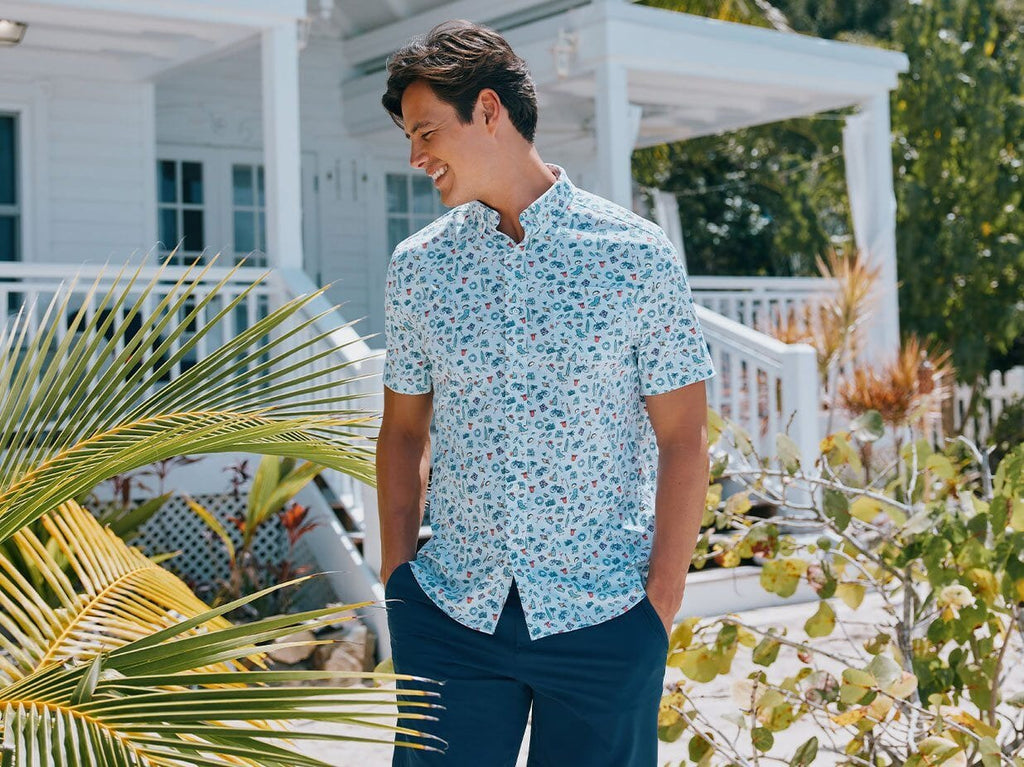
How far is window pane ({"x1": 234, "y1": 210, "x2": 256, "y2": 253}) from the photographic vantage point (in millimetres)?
10852

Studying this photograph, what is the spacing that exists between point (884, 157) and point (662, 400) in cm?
908

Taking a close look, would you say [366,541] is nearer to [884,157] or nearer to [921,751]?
[921,751]

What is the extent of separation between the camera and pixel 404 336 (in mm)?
2293

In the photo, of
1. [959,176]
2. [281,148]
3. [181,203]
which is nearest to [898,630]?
[281,148]

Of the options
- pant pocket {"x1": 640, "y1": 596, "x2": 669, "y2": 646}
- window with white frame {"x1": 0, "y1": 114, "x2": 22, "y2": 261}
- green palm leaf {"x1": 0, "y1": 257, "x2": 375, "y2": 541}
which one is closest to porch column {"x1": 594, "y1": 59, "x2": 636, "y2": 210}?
window with white frame {"x1": 0, "y1": 114, "x2": 22, "y2": 261}

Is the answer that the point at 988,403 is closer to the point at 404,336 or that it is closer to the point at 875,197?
the point at 875,197

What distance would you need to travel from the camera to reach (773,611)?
7168 millimetres

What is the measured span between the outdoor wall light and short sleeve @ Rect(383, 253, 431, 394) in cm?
685

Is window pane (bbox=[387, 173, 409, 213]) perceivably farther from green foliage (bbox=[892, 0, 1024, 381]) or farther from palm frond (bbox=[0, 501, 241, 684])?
palm frond (bbox=[0, 501, 241, 684])

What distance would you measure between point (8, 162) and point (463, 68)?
823 centimetres

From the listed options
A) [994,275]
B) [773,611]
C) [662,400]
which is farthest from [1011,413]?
[662,400]

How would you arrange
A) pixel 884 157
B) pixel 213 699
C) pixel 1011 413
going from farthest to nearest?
pixel 1011 413
pixel 884 157
pixel 213 699

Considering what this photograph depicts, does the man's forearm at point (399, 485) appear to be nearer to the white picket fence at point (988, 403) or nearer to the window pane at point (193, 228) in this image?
the window pane at point (193, 228)

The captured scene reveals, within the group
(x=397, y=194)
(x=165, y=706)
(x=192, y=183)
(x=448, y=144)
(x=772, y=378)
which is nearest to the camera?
(x=165, y=706)
